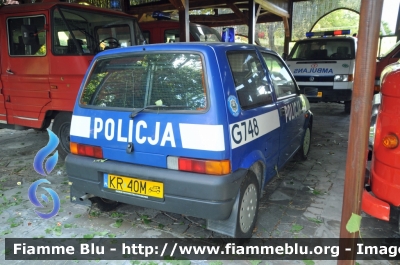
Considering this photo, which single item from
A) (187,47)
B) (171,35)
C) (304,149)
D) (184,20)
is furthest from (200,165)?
(171,35)

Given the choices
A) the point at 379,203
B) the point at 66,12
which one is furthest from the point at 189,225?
the point at 66,12

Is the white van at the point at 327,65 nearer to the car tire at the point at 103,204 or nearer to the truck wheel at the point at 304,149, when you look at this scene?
the truck wheel at the point at 304,149

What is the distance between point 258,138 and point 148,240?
4.33ft

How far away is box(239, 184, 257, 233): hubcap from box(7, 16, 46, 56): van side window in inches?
142

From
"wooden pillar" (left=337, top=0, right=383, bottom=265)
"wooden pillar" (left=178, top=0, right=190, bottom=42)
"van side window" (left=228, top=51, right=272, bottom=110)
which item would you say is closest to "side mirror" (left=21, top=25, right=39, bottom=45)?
"wooden pillar" (left=178, top=0, right=190, bottom=42)

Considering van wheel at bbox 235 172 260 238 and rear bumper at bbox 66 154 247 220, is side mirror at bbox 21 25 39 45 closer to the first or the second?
rear bumper at bbox 66 154 247 220

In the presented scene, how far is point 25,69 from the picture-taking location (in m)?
4.74

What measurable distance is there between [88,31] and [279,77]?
3.01 metres

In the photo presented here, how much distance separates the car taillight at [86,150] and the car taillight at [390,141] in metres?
2.22

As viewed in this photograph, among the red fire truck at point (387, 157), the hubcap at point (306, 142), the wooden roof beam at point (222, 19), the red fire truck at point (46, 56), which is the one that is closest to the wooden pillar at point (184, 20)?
the red fire truck at point (46, 56)

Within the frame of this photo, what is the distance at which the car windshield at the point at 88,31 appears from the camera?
14.7ft

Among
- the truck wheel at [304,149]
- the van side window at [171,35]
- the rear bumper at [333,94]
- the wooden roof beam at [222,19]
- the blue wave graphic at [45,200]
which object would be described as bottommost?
the blue wave graphic at [45,200]

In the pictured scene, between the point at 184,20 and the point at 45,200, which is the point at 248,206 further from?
the point at 184,20

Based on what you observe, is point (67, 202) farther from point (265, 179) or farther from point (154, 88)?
point (265, 179)
